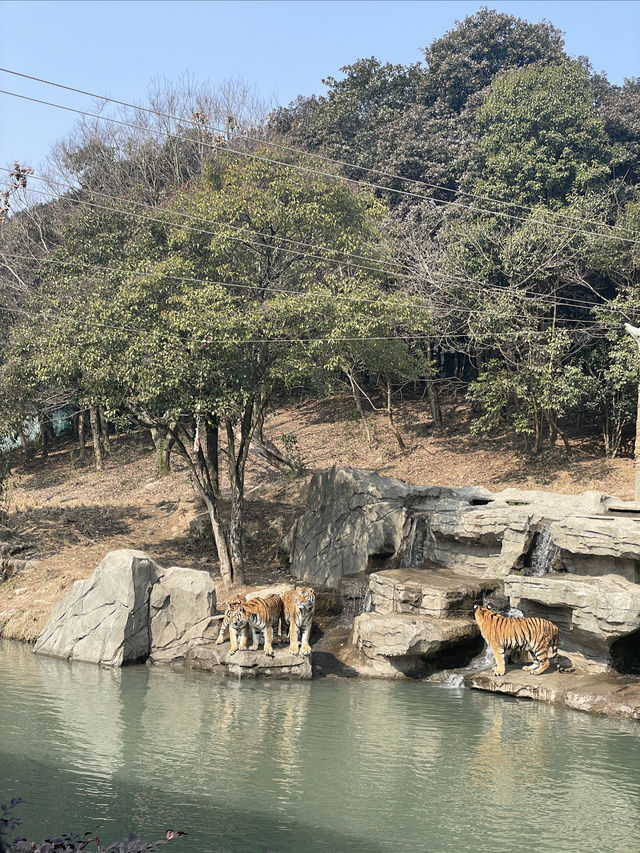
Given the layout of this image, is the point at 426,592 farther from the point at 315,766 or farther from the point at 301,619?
the point at 315,766

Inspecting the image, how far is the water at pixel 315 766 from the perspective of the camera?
27.9 feet

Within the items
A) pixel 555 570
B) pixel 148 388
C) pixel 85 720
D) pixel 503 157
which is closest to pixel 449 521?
pixel 555 570

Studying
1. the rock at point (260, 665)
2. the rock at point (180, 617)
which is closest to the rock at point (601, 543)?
the rock at point (260, 665)

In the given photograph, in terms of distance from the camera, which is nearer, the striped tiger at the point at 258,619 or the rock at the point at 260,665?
the rock at the point at 260,665

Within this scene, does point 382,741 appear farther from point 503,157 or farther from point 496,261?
point 503,157

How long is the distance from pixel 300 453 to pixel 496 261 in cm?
909

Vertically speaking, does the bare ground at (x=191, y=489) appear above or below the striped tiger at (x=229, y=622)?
above

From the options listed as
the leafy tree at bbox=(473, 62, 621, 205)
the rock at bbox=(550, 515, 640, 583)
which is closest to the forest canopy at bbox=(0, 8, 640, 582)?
the leafy tree at bbox=(473, 62, 621, 205)

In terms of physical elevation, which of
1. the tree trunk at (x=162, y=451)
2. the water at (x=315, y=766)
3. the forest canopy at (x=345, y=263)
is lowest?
the water at (x=315, y=766)

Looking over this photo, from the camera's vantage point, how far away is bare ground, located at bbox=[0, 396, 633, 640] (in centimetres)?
2119

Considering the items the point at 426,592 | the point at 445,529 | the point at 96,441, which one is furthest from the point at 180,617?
the point at 96,441

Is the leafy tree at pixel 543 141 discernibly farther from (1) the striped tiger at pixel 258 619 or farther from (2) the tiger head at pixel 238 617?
(2) the tiger head at pixel 238 617

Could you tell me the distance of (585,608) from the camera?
46.7ft

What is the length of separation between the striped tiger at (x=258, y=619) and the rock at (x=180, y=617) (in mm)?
896
